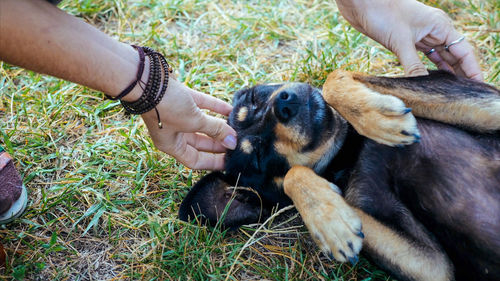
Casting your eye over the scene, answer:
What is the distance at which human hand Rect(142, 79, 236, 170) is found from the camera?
252cm

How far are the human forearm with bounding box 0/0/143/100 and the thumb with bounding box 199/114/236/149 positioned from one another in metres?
0.49

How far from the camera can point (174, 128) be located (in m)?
2.67

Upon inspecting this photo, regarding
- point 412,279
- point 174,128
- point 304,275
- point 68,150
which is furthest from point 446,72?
point 68,150

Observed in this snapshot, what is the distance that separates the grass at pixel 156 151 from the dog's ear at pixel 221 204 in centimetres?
8

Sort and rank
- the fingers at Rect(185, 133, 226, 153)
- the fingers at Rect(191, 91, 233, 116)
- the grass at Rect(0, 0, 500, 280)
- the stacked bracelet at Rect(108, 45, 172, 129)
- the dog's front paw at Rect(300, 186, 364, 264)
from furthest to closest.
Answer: the fingers at Rect(191, 91, 233, 116), the fingers at Rect(185, 133, 226, 153), the grass at Rect(0, 0, 500, 280), the stacked bracelet at Rect(108, 45, 172, 129), the dog's front paw at Rect(300, 186, 364, 264)

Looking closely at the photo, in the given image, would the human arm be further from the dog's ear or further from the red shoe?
the red shoe

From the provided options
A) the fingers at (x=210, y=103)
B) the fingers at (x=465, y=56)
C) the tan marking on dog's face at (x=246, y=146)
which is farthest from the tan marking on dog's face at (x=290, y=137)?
the fingers at (x=465, y=56)

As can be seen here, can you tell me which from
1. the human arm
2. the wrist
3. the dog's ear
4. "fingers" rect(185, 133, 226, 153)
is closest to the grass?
the dog's ear

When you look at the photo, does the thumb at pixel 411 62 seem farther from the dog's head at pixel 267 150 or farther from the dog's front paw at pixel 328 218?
the dog's front paw at pixel 328 218

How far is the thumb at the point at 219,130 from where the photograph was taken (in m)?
2.72

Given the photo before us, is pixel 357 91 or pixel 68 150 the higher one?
pixel 357 91

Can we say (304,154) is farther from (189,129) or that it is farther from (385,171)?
(189,129)

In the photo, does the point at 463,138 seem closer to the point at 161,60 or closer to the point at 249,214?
the point at 249,214

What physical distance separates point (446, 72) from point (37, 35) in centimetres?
247
